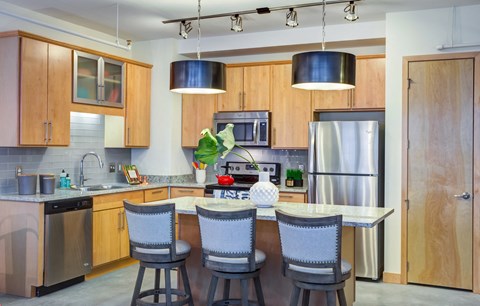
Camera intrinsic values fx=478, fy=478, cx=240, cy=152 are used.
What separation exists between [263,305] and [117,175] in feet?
11.5

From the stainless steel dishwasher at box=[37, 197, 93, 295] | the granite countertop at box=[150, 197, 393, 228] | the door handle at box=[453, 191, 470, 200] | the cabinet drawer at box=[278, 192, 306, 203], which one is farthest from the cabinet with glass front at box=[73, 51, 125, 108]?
the door handle at box=[453, 191, 470, 200]

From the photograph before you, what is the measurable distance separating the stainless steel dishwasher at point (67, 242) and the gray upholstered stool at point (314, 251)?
247 cm

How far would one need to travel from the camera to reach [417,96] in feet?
16.1

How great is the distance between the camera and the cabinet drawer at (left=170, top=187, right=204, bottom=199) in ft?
19.4

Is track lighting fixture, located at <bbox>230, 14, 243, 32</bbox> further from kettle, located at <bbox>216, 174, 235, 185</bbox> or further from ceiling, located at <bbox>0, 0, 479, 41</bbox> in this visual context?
kettle, located at <bbox>216, 174, 235, 185</bbox>

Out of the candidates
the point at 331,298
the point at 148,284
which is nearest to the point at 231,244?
the point at 331,298

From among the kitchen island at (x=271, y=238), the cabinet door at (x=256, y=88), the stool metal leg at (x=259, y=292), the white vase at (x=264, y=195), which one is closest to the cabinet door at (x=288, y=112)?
the cabinet door at (x=256, y=88)

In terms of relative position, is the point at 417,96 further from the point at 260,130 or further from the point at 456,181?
the point at 260,130

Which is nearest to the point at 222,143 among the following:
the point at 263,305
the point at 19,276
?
the point at 263,305

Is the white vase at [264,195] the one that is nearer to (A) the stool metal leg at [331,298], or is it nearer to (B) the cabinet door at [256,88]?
(A) the stool metal leg at [331,298]

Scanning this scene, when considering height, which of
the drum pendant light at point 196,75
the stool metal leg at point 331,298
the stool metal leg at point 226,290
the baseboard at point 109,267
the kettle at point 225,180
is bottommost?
the baseboard at point 109,267

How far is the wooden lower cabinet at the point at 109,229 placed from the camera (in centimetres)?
494

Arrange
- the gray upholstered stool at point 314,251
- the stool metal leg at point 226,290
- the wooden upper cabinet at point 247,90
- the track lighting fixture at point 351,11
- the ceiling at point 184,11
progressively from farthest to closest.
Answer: the wooden upper cabinet at point 247,90 → the ceiling at point 184,11 → the track lighting fixture at point 351,11 → the stool metal leg at point 226,290 → the gray upholstered stool at point 314,251

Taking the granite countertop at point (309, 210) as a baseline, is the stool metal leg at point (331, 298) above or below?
below
